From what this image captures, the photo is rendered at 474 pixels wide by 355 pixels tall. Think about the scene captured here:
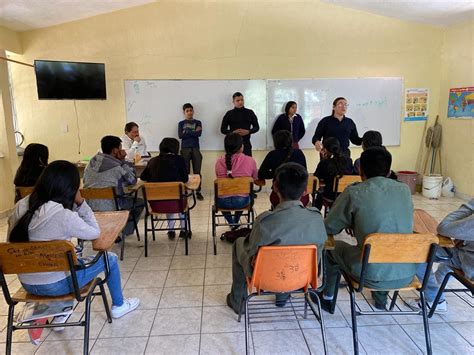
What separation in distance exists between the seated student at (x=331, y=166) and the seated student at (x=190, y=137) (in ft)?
7.90

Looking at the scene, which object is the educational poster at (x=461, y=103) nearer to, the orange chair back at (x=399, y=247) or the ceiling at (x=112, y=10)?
the ceiling at (x=112, y=10)

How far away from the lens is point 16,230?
1.75 m

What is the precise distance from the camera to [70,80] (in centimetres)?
496

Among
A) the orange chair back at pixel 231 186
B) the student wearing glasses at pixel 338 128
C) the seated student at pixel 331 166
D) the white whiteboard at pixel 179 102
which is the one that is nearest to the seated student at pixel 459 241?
the seated student at pixel 331 166

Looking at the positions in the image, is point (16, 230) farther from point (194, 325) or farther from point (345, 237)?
point (345, 237)

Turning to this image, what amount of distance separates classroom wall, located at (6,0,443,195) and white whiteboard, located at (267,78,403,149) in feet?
0.47

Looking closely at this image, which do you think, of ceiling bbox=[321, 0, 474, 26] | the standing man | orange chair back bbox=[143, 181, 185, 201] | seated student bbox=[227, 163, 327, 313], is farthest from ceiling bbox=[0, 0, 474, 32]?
seated student bbox=[227, 163, 327, 313]

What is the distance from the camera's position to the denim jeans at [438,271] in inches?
83.5

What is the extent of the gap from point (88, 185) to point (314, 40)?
4072 millimetres

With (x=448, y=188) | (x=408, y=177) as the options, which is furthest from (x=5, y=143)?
(x=448, y=188)

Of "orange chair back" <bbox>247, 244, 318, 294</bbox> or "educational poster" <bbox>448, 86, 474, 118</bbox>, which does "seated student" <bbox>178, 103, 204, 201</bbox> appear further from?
"educational poster" <bbox>448, 86, 474, 118</bbox>

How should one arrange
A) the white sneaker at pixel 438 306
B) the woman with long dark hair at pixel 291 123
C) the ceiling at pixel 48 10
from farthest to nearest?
1. the woman with long dark hair at pixel 291 123
2. the ceiling at pixel 48 10
3. the white sneaker at pixel 438 306

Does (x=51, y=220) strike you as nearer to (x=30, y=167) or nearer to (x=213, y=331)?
(x=213, y=331)

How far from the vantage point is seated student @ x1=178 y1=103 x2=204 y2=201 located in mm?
5470
